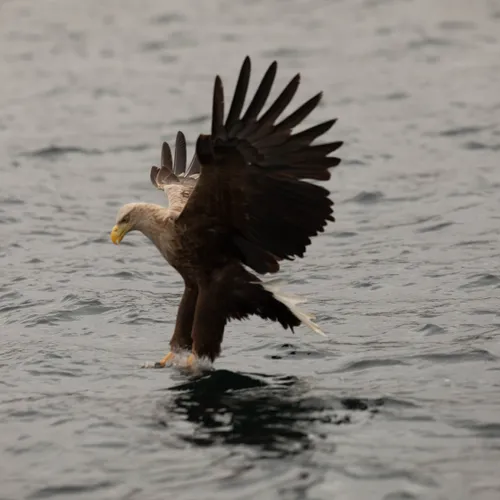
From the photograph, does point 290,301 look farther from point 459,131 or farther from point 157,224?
point 459,131

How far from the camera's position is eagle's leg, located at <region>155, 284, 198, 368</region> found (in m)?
8.50

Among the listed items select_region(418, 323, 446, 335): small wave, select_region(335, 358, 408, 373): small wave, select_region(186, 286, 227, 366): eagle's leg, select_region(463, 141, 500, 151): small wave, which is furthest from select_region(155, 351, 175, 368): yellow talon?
select_region(463, 141, 500, 151): small wave

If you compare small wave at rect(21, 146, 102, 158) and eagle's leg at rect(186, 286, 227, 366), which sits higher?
small wave at rect(21, 146, 102, 158)

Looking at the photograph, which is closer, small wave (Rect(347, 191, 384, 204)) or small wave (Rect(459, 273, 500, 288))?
small wave (Rect(459, 273, 500, 288))

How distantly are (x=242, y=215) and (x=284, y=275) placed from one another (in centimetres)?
302

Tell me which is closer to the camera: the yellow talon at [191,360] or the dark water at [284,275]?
the dark water at [284,275]

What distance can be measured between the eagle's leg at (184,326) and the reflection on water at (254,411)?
0.29 metres

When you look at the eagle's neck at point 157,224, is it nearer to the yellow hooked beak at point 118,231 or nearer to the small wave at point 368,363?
the yellow hooked beak at point 118,231

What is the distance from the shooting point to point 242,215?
26.0ft

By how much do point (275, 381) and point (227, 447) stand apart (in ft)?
4.04

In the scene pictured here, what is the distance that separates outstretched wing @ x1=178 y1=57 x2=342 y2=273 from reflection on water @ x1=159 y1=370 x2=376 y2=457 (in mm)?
703

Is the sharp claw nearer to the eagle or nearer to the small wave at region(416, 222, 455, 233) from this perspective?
the eagle

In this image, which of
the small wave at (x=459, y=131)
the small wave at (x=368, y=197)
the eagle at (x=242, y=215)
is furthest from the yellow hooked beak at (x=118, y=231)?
the small wave at (x=459, y=131)

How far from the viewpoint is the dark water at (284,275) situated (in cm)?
688
